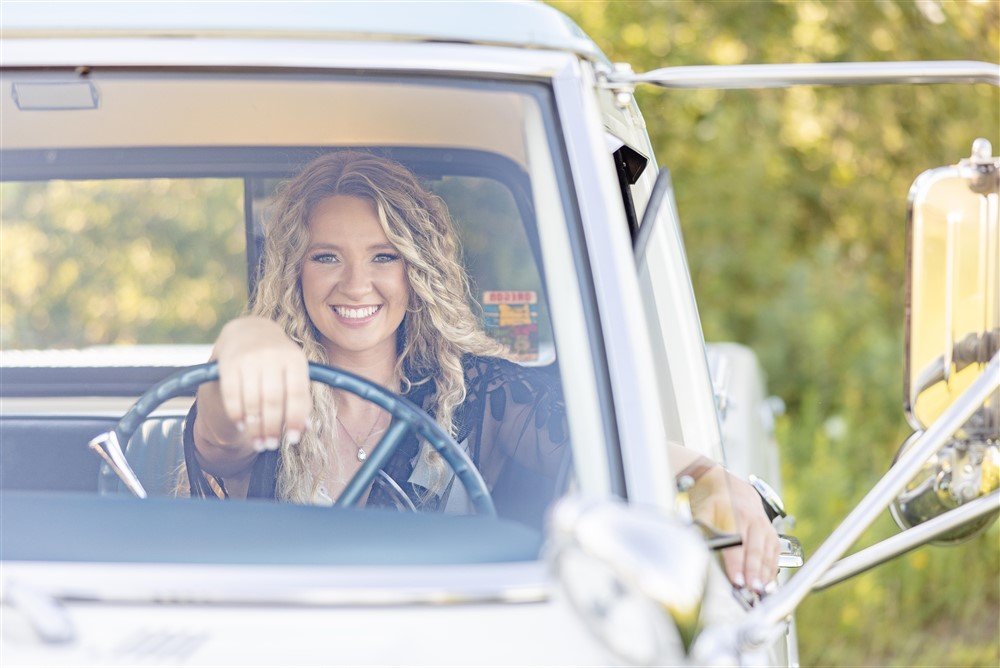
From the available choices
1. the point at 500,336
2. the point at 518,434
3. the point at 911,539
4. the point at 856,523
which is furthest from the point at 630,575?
the point at 500,336

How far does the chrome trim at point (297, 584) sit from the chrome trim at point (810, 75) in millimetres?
637

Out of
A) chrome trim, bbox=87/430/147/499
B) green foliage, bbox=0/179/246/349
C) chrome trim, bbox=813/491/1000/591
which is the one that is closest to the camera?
chrome trim, bbox=813/491/1000/591

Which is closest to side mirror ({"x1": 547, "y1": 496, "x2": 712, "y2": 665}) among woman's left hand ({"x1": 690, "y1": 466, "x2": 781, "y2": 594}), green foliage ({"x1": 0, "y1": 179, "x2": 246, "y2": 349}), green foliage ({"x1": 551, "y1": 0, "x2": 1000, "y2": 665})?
woman's left hand ({"x1": 690, "y1": 466, "x2": 781, "y2": 594})

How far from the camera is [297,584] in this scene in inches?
49.0

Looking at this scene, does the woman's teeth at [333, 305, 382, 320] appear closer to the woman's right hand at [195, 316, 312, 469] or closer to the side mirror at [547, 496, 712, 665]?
the woman's right hand at [195, 316, 312, 469]

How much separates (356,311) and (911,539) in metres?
0.93

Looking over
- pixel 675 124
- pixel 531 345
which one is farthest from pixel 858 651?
pixel 675 124

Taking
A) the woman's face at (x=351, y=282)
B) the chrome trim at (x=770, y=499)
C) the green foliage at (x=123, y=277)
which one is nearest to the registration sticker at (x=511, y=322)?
the woman's face at (x=351, y=282)

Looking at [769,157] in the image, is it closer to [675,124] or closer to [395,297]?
[675,124]

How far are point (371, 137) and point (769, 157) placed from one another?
18.2 feet

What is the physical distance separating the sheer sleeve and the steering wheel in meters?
0.04

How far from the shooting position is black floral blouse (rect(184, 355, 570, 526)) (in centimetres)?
151

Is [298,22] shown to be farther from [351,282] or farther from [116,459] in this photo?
[116,459]

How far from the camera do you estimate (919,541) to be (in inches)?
53.3
